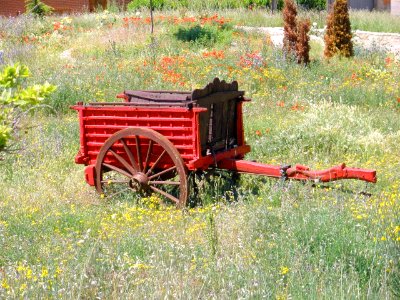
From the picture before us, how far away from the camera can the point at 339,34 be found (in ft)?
57.6

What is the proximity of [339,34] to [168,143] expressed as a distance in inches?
405

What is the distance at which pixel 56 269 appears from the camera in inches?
210

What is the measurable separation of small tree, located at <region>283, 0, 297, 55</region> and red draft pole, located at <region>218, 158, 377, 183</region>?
849 centimetres

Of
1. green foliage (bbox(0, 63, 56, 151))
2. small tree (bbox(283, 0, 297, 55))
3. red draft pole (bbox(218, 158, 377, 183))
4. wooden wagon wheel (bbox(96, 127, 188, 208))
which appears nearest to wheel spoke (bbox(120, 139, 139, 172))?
wooden wagon wheel (bbox(96, 127, 188, 208))

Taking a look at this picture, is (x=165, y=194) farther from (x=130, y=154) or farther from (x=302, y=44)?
(x=302, y=44)

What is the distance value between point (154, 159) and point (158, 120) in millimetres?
419

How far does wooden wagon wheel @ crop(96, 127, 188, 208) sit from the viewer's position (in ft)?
26.5

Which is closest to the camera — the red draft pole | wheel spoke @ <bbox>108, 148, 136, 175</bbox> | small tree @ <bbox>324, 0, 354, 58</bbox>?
the red draft pole

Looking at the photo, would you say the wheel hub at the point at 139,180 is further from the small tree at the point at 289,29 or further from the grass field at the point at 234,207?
the small tree at the point at 289,29

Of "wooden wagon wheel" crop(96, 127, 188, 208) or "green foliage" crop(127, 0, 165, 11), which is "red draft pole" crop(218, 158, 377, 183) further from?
"green foliage" crop(127, 0, 165, 11)

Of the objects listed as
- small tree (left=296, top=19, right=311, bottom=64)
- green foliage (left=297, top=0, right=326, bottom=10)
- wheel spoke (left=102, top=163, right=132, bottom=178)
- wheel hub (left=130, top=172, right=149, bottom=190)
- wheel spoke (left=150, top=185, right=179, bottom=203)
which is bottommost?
wheel spoke (left=150, top=185, right=179, bottom=203)

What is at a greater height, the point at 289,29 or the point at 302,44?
the point at 289,29

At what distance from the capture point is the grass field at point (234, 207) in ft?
17.0

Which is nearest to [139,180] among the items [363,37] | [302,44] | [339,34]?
[302,44]
